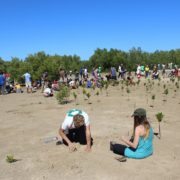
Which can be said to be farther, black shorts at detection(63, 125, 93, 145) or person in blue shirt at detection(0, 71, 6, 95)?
person in blue shirt at detection(0, 71, 6, 95)

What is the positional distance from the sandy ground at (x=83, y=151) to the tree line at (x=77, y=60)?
23.3m

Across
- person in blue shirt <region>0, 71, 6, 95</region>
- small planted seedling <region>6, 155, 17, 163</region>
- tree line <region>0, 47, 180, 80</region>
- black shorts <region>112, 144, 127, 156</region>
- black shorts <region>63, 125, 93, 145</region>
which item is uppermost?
tree line <region>0, 47, 180, 80</region>

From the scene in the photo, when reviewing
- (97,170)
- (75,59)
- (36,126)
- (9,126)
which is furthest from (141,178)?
(75,59)

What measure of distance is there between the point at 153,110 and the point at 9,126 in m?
5.18

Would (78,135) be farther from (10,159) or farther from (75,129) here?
(10,159)

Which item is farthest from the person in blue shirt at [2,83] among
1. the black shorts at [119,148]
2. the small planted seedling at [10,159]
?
the black shorts at [119,148]

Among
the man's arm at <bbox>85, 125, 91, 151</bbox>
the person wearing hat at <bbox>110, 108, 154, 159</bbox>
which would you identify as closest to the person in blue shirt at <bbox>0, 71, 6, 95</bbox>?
the man's arm at <bbox>85, 125, 91, 151</bbox>

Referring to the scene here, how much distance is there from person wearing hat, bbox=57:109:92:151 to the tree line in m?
27.8

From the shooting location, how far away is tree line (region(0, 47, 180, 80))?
39.4 m

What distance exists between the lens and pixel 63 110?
1436cm

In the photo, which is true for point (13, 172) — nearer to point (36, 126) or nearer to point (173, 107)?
point (36, 126)

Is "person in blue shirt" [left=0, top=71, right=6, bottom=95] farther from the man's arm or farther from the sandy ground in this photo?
the man's arm

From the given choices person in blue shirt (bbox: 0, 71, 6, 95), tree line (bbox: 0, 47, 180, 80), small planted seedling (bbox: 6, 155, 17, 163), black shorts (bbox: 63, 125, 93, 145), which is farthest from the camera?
tree line (bbox: 0, 47, 180, 80)

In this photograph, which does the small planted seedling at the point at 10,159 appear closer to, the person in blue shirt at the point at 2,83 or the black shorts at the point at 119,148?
the black shorts at the point at 119,148
